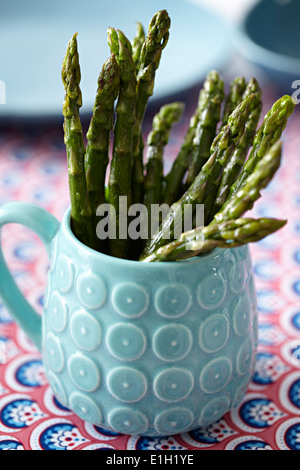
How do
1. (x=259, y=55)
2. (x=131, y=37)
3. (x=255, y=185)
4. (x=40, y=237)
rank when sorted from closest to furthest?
(x=255, y=185) < (x=40, y=237) < (x=259, y=55) < (x=131, y=37)

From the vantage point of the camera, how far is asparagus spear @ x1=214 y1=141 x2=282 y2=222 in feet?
1.33

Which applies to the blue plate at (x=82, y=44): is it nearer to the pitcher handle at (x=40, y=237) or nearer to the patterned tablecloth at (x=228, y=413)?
the patterned tablecloth at (x=228, y=413)

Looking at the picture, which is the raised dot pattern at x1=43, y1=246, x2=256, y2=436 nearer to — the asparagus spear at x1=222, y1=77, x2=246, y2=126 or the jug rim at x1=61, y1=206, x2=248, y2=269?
the jug rim at x1=61, y1=206, x2=248, y2=269

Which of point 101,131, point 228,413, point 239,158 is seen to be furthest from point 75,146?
point 228,413

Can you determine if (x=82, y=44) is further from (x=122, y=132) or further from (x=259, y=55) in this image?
(x=122, y=132)

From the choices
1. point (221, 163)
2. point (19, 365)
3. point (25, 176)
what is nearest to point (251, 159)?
point (221, 163)

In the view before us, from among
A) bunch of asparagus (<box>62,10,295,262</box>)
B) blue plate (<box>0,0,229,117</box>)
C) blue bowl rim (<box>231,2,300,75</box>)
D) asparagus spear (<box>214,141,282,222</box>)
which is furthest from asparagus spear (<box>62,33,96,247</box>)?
blue bowl rim (<box>231,2,300,75</box>)

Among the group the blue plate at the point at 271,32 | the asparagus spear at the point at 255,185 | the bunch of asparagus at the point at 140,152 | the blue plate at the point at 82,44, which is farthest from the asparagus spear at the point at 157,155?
the blue plate at the point at 271,32

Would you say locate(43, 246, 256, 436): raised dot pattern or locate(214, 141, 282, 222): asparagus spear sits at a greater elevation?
locate(214, 141, 282, 222): asparagus spear

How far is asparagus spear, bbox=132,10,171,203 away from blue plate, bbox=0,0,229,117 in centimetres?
40

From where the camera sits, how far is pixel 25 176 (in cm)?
92

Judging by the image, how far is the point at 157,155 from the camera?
559 mm

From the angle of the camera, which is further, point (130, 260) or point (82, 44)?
point (82, 44)

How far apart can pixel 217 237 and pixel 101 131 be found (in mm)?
126
